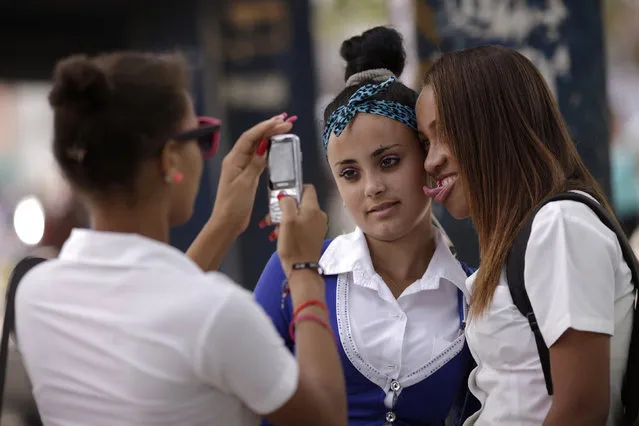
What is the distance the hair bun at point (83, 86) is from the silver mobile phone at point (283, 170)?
0.54 metres

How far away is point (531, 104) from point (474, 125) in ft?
0.50

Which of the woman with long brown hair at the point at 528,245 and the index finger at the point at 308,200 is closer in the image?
the woman with long brown hair at the point at 528,245

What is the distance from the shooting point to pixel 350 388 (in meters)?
2.63

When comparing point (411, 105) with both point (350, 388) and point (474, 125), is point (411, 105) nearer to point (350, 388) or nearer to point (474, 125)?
point (474, 125)

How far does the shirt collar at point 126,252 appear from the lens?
6.17 feet

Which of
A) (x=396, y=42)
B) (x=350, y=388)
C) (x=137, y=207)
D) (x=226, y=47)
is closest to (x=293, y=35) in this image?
(x=226, y=47)

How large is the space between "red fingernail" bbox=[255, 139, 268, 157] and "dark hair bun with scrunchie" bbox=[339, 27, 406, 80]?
1.96 feet

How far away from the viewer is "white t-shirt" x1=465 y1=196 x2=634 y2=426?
208 centimetres

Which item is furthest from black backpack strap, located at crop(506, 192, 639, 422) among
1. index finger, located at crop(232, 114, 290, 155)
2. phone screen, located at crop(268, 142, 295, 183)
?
index finger, located at crop(232, 114, 290, 155)

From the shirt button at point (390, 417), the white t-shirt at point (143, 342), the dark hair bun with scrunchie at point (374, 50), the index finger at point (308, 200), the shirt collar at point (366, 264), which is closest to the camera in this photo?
the white t-shirt at point (143, 342)

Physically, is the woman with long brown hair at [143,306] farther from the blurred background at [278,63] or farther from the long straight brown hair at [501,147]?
the blurred background at [278,63]

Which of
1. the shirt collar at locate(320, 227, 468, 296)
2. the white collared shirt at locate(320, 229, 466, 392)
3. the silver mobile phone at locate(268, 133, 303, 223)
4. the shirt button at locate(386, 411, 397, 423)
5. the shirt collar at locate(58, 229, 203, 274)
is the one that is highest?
the silver mobile phone at locate(268, 133, 303, 223)

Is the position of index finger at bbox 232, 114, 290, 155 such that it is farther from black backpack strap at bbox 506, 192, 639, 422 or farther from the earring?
black backpack strap at bbox 506, 192, 639, 422

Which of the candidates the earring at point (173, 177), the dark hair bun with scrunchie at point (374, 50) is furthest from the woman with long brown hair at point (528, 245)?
the earring at point (173, 177)
